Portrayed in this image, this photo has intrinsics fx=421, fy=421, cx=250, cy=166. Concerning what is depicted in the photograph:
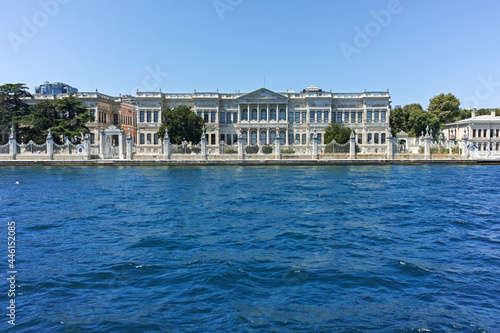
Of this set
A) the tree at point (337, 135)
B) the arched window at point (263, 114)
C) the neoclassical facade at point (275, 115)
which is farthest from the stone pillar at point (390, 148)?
the arched window at point (263, 114)

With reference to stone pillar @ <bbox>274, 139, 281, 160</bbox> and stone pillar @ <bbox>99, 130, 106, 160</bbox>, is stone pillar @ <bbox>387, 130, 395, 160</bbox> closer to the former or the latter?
stone pillar @ <bbox>274, 139, 281, 160</bbox>

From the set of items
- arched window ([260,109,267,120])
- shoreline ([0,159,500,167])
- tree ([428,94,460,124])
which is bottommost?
shoreline ([0,159,500,167])

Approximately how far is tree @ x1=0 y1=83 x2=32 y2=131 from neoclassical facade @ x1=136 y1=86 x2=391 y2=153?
50.3 feet

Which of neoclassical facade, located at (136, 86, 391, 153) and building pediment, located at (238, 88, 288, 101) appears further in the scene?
neoclassical facade, located at (136, 86, 391, 153)

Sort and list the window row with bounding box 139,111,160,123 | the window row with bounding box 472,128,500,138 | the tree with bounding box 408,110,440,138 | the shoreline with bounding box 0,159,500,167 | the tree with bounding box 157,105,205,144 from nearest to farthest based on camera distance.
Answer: the shoreline with bounding box 0,159,500,167
the tree with bounding box 157,105,205,144
the window row with bounding box 139,111,160,123
the tree with bounding box 408,110,440,138
the window row with bounding box 472,128,500,138

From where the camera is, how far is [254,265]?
355 inches

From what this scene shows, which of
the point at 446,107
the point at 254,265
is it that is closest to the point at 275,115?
the point at 446,107

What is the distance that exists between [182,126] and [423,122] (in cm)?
3703

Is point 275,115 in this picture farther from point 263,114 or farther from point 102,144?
point 102,144

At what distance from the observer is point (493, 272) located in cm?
856

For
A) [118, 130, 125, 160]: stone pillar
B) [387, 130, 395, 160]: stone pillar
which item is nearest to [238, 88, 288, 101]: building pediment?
[387, 130, 395, 160]: stone pillar

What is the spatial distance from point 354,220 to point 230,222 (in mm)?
4042

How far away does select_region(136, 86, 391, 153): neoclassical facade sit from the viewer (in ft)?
203

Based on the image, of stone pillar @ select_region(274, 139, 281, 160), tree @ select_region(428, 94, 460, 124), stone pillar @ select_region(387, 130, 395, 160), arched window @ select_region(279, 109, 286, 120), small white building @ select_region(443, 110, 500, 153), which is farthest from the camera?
tree @ select_region(428, 94, 460, 124)
